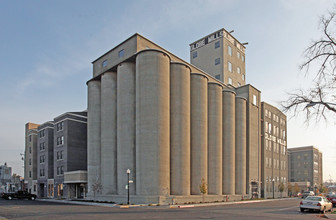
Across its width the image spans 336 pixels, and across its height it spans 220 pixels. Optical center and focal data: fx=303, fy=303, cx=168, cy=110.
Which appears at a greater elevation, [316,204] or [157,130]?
[157,130]

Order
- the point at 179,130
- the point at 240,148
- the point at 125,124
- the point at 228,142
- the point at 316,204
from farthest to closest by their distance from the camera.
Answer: the point at 240,148
the point at 228,142
the point at 125,124
the point at 179,130
the point at 316,204

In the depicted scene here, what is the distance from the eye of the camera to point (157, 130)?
38594 millimetres

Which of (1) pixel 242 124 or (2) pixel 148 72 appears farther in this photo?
(1) pixel 242 124

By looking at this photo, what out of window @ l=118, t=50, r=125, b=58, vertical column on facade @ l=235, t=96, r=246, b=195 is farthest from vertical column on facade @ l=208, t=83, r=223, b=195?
window @ l=118, t=50, r=125, b=58

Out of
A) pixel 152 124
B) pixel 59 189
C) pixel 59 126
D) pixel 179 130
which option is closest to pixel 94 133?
pixel 152 124

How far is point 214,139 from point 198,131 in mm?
5320

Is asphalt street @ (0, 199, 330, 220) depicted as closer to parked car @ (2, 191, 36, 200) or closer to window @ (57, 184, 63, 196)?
parked car @ (2, 191, 36, 200)

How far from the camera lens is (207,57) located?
69.0 metres

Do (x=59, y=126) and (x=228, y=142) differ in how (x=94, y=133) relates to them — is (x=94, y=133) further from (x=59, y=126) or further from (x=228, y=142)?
(x=228, y=142)

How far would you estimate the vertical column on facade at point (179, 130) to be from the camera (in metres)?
41.0

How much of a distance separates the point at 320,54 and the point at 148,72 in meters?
25.2

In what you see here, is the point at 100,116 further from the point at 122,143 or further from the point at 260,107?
the point at 260,107

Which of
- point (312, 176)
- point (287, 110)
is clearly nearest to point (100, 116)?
point (287, 110)

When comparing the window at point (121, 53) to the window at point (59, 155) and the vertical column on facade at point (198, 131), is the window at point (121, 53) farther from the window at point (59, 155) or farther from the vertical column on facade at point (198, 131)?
the window at point (59, 155)
